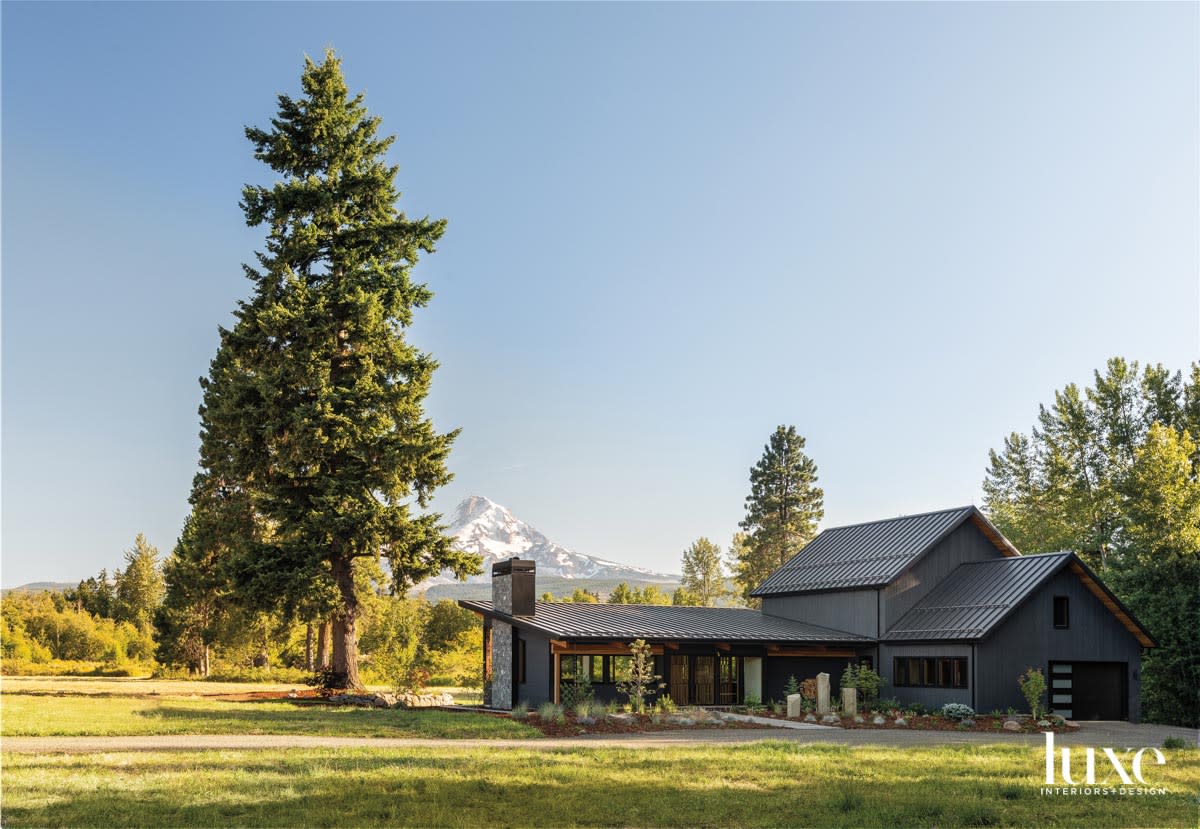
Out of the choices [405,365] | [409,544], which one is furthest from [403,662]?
[405,365]

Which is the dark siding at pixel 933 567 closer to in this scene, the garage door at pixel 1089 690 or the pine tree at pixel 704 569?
the garage door at pixel 1089 690

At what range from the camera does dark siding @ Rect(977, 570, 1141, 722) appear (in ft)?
105

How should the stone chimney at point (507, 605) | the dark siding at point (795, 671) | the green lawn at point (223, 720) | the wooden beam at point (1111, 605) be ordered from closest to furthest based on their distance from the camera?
1. the green lawn at point (223, 720)
2. the stone chimney at point (507, 605)
3. the wooden beam at point (1111, 605)
4. the dark siding at point (795, 671)

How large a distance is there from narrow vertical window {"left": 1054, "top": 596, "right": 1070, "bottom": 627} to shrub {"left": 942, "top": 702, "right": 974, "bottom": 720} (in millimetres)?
4598

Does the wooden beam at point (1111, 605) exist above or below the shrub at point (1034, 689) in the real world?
above

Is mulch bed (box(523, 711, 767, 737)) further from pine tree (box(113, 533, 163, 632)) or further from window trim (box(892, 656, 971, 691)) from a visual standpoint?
pine tree (box(113, 533, 163, 632))

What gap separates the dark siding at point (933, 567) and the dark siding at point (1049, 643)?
14.2 feet

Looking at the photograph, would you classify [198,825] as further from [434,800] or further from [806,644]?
[806,644]

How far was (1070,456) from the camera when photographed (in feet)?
184

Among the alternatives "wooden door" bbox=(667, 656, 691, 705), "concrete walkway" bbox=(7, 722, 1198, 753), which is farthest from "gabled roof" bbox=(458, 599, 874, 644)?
"concrete walkway" bbox=(7, 722, 1198, 753)

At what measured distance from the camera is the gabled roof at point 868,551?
3744cm

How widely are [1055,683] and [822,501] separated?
42645 millimetres

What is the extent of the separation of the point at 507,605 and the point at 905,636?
12641 millimetres

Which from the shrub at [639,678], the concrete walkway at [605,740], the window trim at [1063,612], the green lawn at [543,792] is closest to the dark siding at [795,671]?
the shrub at [639,678]
